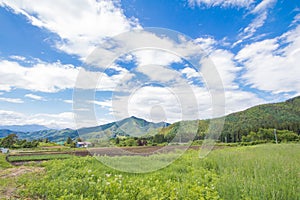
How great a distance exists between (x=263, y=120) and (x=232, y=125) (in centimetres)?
1168

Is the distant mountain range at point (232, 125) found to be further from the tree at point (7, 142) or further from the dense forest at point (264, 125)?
the tree at point (7, 142)

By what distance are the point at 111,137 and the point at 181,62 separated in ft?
12.3

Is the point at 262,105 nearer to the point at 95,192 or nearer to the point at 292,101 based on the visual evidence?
the point at 292,101

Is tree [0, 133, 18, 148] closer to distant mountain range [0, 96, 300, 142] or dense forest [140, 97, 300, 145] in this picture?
distant mountain range [0, 96, 300, 142]

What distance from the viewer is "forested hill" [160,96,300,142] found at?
41.8 metres

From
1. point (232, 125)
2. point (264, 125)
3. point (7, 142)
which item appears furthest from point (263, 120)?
point (7, 142)

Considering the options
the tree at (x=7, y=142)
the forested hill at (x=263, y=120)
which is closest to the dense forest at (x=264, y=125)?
the forested hill at (x=263, y=120)

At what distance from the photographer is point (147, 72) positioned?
6.71m

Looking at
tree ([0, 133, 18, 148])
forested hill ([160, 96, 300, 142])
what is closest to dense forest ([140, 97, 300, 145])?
forested hill ([160, 96, 300, 142])

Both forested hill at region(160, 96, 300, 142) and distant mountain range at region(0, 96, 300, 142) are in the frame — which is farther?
forested hill at region(160, 96, 300, 142)

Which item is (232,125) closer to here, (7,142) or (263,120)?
(263,120)

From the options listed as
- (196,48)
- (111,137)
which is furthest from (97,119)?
(196,48)

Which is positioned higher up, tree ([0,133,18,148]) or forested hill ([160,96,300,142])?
forested hill ([160,96,300,142])

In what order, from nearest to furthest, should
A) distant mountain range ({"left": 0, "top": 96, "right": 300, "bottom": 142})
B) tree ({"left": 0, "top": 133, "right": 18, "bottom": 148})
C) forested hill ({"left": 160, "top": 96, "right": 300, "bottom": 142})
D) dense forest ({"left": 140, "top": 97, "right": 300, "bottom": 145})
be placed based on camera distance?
1. distant mountain range ({"left": 0, "top": 96, "right": 300, "bottom": 142})
2. tree ({"left": 0, "top": 133, "right": 18, "bottom": 148})
3. dense forest ({"left": 140, "top": 97, "right": 300, "bottom": 145})
4. forested hill ({"left": 160, "top": 96, "right": 300, "bottom": 142})
